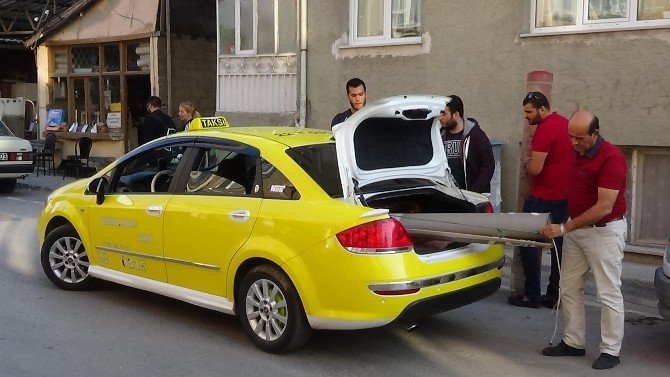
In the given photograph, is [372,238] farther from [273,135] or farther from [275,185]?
[273,135]

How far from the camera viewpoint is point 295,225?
4801 mm

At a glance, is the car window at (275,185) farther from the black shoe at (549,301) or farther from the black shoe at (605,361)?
the black shoe at (549,301)

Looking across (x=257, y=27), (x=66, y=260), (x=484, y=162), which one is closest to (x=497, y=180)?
(x=484, y=162)

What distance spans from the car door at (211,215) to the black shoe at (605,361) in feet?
8.23

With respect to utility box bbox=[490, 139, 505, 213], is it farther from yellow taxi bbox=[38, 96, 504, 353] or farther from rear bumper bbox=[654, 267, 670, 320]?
rear bumper bbox=[654, 267, 670, 320]

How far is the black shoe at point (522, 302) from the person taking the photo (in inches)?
253

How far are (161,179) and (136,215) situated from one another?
1.27 ft

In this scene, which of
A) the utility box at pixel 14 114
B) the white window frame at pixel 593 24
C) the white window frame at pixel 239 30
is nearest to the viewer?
the white window frame at pixel 593 24

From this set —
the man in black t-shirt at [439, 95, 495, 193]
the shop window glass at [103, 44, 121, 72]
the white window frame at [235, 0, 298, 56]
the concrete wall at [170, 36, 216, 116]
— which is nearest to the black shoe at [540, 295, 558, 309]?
the man in black t-shirt at [439, 95, 495, 193]

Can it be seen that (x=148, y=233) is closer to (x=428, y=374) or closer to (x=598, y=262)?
(x=428, y=374)

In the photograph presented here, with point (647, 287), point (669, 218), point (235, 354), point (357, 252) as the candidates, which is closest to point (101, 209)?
A: point (235, 354)

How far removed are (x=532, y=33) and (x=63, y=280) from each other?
247 inches

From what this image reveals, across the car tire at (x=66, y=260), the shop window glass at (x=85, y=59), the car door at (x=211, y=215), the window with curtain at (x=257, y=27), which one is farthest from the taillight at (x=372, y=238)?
the shop window glass at (x=85, y=59)

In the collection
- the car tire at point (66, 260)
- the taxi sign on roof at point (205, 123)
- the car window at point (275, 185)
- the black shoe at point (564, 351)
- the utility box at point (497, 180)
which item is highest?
the taxi sign on roof at point (205, 123)
